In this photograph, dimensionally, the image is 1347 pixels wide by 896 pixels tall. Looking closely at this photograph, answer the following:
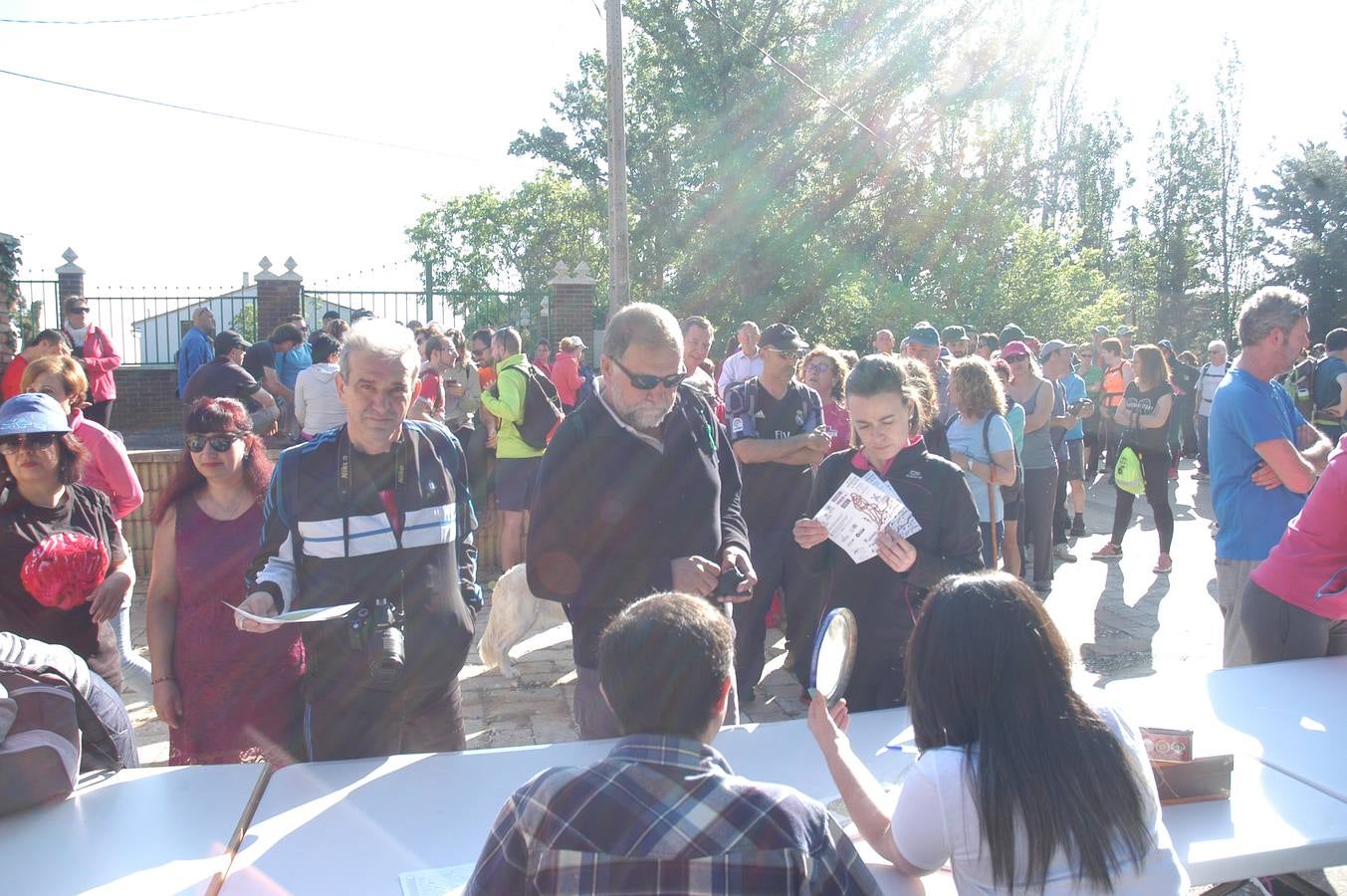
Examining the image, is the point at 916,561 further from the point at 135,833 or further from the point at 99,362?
the point at 99,362

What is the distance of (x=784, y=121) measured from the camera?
22.7 metres

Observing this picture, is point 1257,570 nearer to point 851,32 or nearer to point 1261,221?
point 851,32

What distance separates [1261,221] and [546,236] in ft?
92.1

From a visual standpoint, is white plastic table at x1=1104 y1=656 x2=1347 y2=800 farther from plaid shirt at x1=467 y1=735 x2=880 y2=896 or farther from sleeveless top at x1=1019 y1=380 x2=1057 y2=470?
sleeveless top at x1=1019 y1=380 x2=1057 y2=470

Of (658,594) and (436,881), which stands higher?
(658,594)

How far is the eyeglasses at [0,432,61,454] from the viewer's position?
325 centimetres

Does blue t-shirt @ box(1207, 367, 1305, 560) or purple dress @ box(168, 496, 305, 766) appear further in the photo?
blue t-shirt @ box(1207, 367, 1305, 560)

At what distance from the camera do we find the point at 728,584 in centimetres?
284

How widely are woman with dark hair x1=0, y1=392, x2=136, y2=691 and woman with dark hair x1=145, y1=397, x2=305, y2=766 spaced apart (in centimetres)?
22

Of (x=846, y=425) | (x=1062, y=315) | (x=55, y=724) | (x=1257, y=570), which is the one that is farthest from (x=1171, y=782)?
(x=1062, y=315)

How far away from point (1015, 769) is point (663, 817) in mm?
662

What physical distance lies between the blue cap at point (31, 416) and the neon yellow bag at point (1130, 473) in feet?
23.8

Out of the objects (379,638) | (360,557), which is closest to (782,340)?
(360,557)

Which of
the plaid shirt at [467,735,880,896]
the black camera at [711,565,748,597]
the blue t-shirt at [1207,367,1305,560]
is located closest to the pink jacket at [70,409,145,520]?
the black camera at [711,565,748,597]
